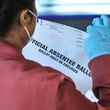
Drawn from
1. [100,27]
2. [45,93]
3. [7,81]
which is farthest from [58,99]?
[100,27]

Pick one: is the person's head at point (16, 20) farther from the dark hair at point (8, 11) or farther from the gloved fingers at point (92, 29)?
the gloved fingers at point (92, 29)

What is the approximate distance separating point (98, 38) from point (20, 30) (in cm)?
34

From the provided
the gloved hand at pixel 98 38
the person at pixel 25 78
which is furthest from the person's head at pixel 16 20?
the gloved hand at pixel 98 38

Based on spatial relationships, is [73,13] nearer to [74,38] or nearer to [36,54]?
[74,38]

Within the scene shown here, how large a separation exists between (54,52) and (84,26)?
0.49 ft

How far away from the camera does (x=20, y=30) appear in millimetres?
971

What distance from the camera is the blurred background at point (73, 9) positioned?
50.4 inches

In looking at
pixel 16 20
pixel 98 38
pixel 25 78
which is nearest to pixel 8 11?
pixel 16 20

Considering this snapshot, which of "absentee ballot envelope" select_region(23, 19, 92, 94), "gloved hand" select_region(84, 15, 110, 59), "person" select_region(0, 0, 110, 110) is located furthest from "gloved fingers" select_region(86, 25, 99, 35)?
"person" select_region(0, 0, 110, 110)

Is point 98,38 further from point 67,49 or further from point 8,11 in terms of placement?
point 8,11

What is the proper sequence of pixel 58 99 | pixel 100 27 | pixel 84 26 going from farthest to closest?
pixel 84 26
pixel 100 27
pixel 58 99

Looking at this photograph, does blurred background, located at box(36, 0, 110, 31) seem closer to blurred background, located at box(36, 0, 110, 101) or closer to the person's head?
blurred background, located at box(36, 0, 110, 101)

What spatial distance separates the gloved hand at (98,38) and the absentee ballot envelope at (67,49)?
82mm

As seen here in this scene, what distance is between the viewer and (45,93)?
0.90 metres
